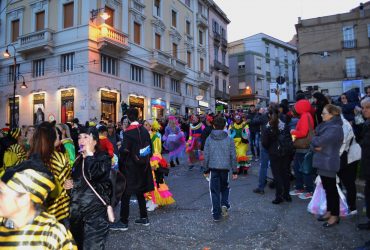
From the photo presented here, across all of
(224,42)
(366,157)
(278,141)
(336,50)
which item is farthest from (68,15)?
(336,50)

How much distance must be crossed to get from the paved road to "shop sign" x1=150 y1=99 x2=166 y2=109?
21.2m

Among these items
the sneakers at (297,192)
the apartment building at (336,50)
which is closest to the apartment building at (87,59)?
the sneakers at (297,192)

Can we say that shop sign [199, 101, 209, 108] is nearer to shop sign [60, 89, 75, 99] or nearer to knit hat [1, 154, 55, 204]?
shop sign [60, 89, 75, 99]

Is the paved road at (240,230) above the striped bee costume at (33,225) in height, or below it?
below

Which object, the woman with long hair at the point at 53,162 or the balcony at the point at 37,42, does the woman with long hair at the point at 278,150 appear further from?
the balcony at the point at 37,42

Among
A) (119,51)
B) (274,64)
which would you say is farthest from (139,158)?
(274,64)

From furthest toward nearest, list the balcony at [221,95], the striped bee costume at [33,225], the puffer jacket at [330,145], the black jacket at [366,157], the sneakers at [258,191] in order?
the balcony at [221,95], the sneakers at [258,191], the puffer jacket at [330,145], the black jacket at [366,157], the striped bee costume at [33,225]

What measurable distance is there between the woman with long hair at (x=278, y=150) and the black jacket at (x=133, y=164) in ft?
8.38

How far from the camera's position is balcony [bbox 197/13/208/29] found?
1445 inches

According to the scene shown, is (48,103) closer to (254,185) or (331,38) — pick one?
(254,185)

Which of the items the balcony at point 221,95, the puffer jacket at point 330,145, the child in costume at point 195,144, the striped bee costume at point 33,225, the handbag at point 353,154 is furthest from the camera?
the balcony at point 221,95

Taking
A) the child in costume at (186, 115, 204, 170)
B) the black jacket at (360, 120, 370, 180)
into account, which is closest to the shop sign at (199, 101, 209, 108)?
the child in costume at (186, 115, 204, 170)

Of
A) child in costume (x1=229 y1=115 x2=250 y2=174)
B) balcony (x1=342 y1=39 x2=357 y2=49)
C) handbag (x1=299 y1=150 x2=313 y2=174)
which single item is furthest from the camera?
balcony (x1=342 y1=39 x2=357 y2=49)

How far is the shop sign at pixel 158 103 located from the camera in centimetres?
2754
